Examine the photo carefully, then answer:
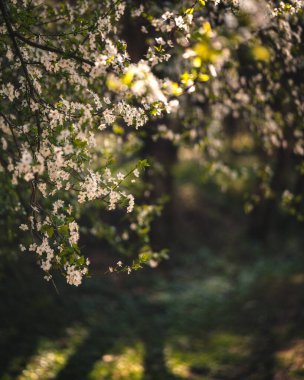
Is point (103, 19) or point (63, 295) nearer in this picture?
point (103, 19)

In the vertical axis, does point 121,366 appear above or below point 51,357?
below

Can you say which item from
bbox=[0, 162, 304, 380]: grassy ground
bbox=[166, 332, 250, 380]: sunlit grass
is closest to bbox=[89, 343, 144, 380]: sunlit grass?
bbox=[0, 162, 304, 380]: grassy ground

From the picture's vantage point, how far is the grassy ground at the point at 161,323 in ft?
20.5

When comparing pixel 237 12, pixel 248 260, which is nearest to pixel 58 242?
pixel 237 12

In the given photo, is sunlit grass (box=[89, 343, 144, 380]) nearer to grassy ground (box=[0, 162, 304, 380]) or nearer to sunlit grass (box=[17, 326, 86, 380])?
grassy ground (box=[0, 162, 304, 380])

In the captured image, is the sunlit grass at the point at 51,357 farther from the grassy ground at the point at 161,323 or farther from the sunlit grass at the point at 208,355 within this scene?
the sunlit grass at the point at 208,355

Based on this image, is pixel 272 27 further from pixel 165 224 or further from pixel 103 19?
pixel 165 224

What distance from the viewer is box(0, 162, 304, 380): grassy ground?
6.26 meters

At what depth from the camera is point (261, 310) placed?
848 cm

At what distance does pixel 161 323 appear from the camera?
8.34 m

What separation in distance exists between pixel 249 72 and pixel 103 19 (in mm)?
2468

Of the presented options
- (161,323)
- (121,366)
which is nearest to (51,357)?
(121,366)

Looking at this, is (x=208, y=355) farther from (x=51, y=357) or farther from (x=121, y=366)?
(x=51, y=357)

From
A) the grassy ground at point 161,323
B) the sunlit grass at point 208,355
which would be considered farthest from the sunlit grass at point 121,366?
the sunlit grass at point 208,355
